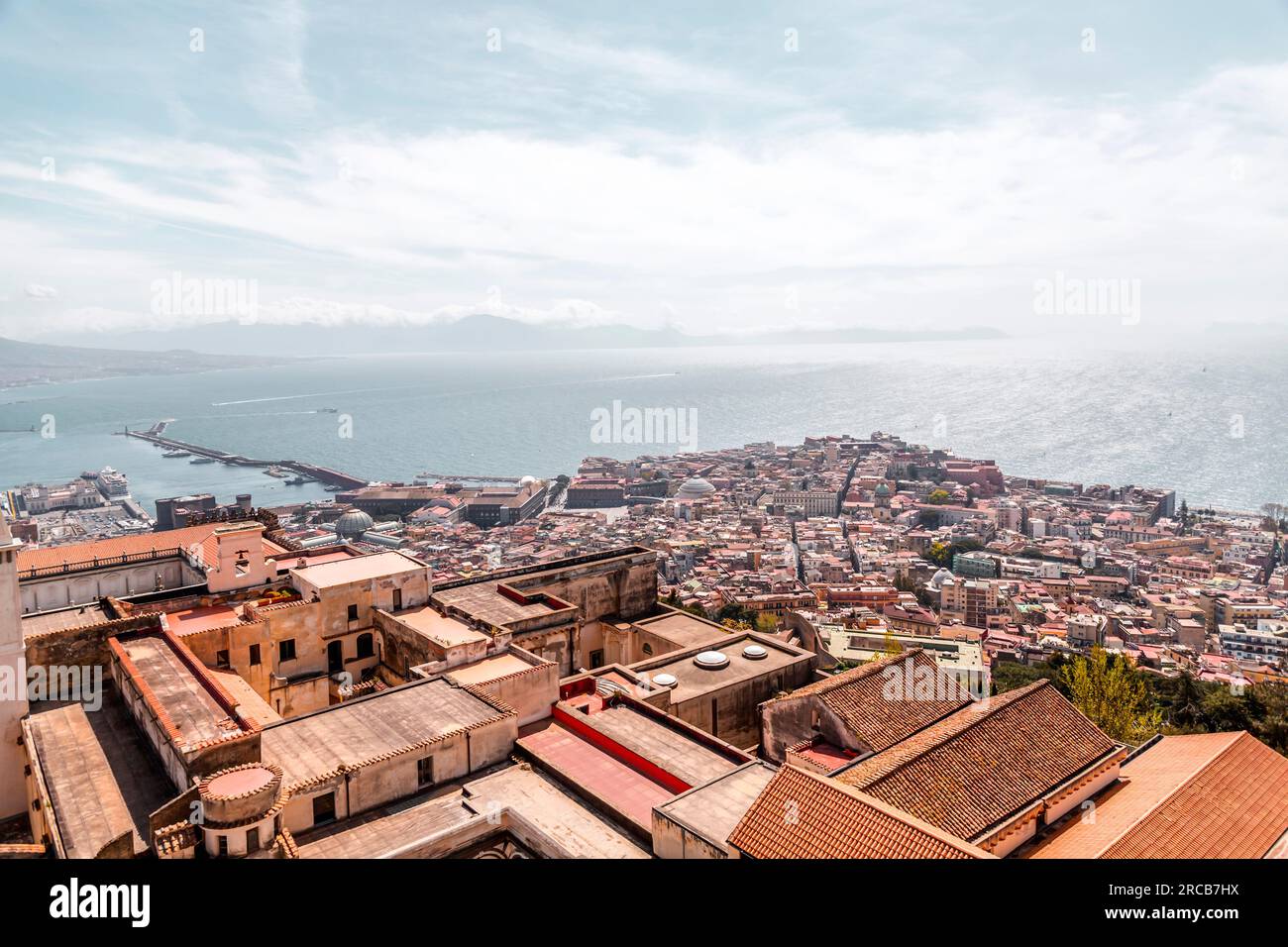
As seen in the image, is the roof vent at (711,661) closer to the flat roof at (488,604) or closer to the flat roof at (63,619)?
the flat roof at (488,604)

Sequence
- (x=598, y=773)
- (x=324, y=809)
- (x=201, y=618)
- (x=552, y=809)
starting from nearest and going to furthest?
(x=324, y=809), (x=552, y=809), (x=598, y=773), (x=201, y=618)

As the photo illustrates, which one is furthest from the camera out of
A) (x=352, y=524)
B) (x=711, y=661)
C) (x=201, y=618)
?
(x=352, y=524)

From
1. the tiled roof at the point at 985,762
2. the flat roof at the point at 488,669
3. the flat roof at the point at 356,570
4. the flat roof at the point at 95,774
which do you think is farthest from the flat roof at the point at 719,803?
the flat roof at the point at 356,570

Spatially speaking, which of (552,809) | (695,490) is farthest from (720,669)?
(695,490)

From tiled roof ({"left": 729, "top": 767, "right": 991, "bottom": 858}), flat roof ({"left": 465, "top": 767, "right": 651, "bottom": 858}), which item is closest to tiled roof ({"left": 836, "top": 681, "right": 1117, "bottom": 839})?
tiled roof ({"left": 729, "top": 767, "right": 991, "bottom": 858})

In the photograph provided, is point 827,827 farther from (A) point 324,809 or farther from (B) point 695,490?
(B) point 695,490

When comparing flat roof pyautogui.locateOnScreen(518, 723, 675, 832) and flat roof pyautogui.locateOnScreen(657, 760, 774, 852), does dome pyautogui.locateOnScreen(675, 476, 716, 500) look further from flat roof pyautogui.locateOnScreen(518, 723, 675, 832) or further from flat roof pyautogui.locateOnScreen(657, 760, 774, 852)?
flat roof pyautogui.locateOnScreen(657, 760, 774, 852)
